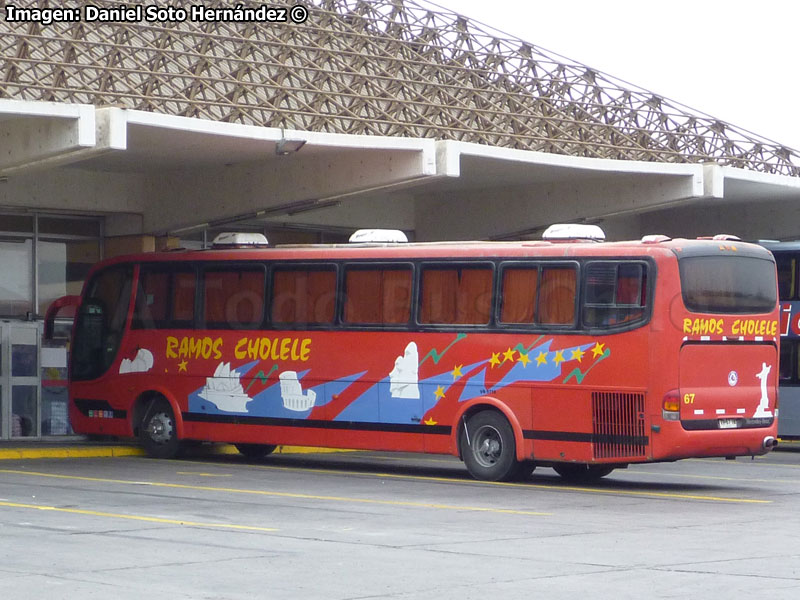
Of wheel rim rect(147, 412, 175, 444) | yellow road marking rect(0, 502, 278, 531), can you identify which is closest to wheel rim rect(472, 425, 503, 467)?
wheel rim rect(147, 412, 175, 444)

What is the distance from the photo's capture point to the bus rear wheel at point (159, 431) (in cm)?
2156

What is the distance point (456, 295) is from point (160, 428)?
18.5 ft

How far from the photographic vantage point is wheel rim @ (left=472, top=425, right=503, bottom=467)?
18078mm

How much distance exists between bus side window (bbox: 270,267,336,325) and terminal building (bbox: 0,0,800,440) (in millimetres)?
2257

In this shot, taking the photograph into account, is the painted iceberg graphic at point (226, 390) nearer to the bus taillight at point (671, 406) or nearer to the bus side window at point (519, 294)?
the bus side window at point (519, 294)

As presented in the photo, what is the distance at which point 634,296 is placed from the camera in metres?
17.0

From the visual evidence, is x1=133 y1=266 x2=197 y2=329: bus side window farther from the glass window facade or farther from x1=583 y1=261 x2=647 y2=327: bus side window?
x1=583 y1=261 x2=647 y2=327: bus side window

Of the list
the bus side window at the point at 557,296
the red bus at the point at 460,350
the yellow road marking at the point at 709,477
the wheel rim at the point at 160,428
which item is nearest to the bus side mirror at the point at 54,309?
the red bus at the point at 460,350

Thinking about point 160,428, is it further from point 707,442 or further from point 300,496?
point 707,442

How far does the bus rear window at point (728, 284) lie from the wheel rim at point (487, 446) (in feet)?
9.59

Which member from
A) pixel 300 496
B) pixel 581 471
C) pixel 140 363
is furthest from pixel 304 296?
pixel 300 496

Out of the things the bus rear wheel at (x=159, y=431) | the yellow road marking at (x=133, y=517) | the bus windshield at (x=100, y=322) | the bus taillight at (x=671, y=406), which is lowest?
the yellow road marking at (x=133, y=517)

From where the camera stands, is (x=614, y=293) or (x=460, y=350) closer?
(x=614, y=293)

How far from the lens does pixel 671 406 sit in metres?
16.8
